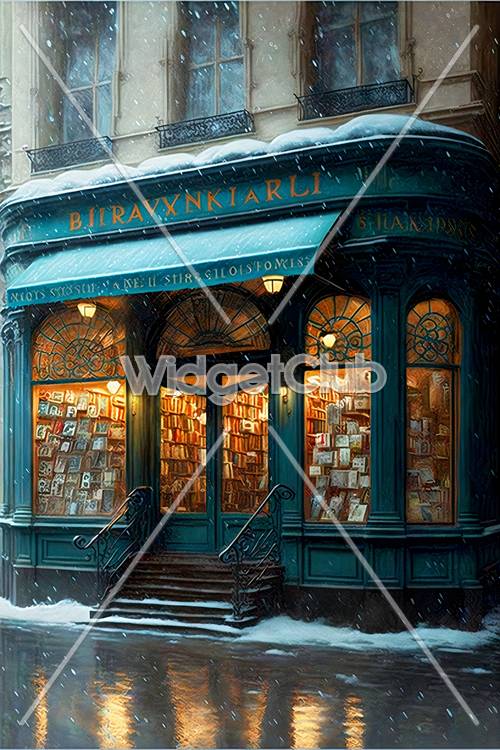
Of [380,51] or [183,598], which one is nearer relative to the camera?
[183,598]

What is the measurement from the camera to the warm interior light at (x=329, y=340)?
13023 mm

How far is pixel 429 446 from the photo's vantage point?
12773 mm

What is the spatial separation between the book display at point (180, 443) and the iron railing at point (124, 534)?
1.03ft

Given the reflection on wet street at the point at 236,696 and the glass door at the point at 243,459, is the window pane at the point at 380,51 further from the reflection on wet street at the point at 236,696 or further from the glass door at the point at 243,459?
the reflection on wet street at the point at 236,696

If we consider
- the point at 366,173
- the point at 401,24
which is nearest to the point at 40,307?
the point at 366,173

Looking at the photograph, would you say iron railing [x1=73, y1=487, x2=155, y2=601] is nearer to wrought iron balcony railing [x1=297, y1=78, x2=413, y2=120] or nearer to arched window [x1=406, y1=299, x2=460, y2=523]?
arched window [x1=406, y1=299, x2=460, y2=523]

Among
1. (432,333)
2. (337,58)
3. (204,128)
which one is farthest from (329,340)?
(337,58)

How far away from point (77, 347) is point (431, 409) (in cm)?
506

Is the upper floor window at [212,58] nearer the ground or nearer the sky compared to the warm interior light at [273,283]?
nearer the sky

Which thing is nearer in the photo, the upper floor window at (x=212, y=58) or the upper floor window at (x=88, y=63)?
the upper floor window at (x=212, y=58)

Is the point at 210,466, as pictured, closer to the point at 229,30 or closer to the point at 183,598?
the point at 183,598

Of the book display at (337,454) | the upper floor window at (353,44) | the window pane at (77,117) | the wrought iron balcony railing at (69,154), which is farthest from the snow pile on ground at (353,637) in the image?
the window pane at (77,117)

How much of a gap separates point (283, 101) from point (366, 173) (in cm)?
178

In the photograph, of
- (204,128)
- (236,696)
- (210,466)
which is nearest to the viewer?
(236,696)
